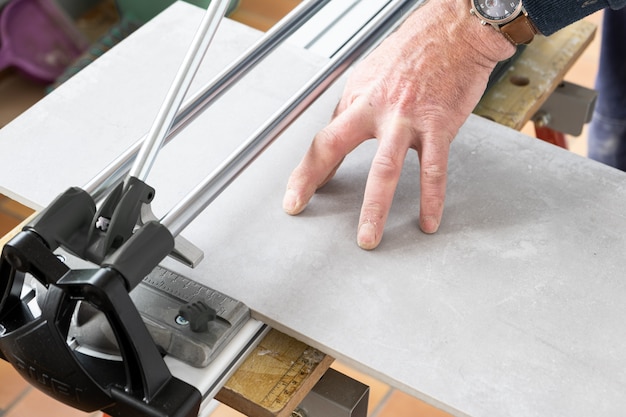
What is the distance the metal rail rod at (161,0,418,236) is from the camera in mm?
861

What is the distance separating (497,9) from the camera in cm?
106

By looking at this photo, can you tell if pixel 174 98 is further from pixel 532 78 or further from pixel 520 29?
pixel 532 78

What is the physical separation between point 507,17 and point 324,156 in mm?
283

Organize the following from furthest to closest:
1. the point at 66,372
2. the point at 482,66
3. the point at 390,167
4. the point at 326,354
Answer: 1. the point at 482,66
2. the point at 390,167
3. the point at 326,354
4. the point at 66,372

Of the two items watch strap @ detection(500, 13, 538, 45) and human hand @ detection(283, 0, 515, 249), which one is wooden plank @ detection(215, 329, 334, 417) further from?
watch strap @ detection(500, 13, 538, 45)

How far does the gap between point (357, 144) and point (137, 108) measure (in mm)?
291

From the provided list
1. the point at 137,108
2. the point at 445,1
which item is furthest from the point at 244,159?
the point at 445,1

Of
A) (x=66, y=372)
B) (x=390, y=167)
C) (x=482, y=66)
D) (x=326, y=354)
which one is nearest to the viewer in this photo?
(x=66, y=372)

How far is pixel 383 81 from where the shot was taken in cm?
105

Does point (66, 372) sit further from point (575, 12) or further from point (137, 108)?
point (575, 12)

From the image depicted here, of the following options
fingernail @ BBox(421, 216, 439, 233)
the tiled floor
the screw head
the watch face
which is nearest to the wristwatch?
the watch face

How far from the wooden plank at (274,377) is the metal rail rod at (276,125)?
5.8 inches

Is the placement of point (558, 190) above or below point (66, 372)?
below

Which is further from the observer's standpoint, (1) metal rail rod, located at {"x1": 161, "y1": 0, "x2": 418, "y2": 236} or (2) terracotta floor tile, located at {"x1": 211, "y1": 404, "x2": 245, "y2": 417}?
(2) terracotta floor tile, located at {"x1": 211, "y1": 404, "x2": 245, "y2": 417}
